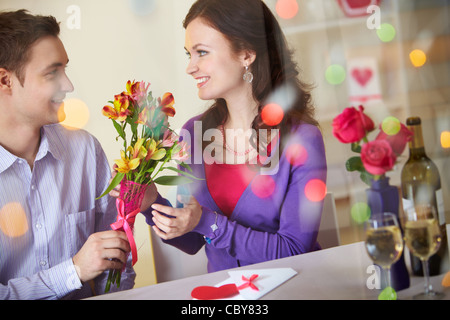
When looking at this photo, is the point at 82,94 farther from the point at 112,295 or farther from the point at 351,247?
the point at 351,247

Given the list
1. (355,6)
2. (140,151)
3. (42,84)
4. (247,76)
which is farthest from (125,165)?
(355,6)

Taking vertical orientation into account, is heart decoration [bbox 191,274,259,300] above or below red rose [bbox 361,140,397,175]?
below

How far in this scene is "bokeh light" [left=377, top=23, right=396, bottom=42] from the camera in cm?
158

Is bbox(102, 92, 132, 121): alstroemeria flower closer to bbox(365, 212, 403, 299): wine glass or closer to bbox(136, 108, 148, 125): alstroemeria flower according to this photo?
bbox(136, 108, 148, 125): alstroemeria flower

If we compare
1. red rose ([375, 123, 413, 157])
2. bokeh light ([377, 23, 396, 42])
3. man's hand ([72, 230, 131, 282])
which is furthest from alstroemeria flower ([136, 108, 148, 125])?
bokeh light ([377, 23, 396, 42])

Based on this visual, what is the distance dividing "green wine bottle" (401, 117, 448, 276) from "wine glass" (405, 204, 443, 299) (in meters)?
0.04

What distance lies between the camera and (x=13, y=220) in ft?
4.99

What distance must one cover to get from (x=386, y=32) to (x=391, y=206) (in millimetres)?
787

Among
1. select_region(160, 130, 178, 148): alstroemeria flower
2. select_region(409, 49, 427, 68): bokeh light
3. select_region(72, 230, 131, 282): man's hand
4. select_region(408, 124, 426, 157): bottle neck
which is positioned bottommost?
select_region(72, 230, 131, 282): man's hand

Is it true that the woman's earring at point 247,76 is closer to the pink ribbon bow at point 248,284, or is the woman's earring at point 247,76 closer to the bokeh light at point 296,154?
the bokeh light at point 296,154

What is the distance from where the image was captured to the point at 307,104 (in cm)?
159
